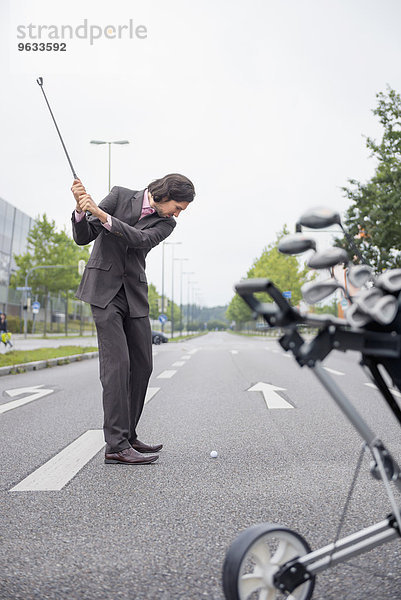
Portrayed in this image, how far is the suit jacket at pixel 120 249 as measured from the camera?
386 centimetres

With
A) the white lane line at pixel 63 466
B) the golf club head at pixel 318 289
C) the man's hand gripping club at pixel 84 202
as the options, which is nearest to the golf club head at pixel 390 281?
the golf club head at pixel 318 289

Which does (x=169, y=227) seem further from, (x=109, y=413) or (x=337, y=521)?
(x=337, y=521)

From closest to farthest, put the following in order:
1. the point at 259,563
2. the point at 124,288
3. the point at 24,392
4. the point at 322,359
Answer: the point at 322,359 < the point at 259,563 < the point at 124,288 < the point at 24,392

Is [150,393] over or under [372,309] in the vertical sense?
under

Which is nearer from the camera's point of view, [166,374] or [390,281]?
[390,281]

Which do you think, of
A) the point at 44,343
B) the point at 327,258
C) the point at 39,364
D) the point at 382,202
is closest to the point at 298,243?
the point at 327,258

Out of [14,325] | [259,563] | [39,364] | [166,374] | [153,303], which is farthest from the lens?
[153,303]

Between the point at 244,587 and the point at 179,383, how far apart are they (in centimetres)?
810

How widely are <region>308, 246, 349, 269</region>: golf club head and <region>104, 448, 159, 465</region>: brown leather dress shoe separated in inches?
101

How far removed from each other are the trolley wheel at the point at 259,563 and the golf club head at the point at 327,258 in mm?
776

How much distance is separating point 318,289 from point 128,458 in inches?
102

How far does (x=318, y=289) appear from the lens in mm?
1690

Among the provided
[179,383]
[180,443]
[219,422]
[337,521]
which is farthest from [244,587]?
[179,383]

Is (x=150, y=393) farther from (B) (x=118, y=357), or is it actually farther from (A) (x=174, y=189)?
(A) (x=174, y=189)
